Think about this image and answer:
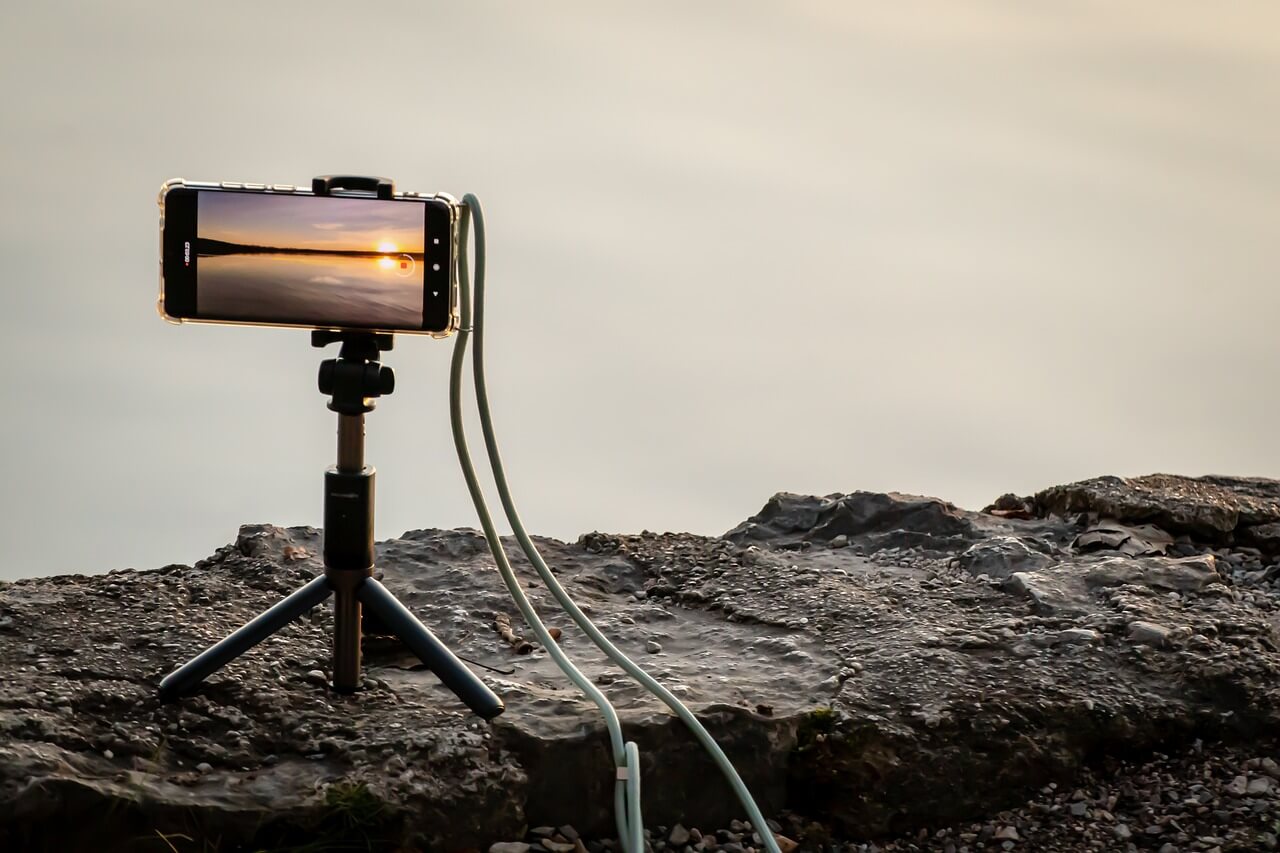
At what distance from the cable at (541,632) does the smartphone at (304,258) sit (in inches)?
3.1

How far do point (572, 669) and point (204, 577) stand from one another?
3.51 feet

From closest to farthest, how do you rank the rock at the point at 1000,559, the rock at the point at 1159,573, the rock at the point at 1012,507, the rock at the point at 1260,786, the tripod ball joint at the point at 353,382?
the tripod ball joint at the point at 353,382 < the rock at the point at 1260,786 < the rock at the point at 1159,573 < the rock at the point at 1000,559 < the rock at the point at 1012,507

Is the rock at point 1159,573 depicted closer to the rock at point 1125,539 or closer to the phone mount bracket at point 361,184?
the rock at point 1125,539

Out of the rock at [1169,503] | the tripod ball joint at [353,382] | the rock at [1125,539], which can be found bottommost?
the rock at [1125,539]

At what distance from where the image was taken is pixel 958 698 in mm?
2680

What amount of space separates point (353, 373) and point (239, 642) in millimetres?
555

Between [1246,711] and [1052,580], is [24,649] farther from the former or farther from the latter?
[1246,711]

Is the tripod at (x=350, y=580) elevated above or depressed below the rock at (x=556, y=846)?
above

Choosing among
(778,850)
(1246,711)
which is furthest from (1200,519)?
(778,850)

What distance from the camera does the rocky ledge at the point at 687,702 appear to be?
2277 millimetres

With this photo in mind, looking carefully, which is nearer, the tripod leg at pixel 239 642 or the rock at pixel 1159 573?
the tripod leg at pixel 239 642

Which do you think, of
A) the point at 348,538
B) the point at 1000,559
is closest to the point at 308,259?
the point at 348,538

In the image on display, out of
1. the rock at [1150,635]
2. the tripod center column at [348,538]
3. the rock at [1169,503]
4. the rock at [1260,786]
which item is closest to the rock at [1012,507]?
the rock at [1169,503]

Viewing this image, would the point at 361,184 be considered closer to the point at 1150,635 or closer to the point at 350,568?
the point at 350,568
